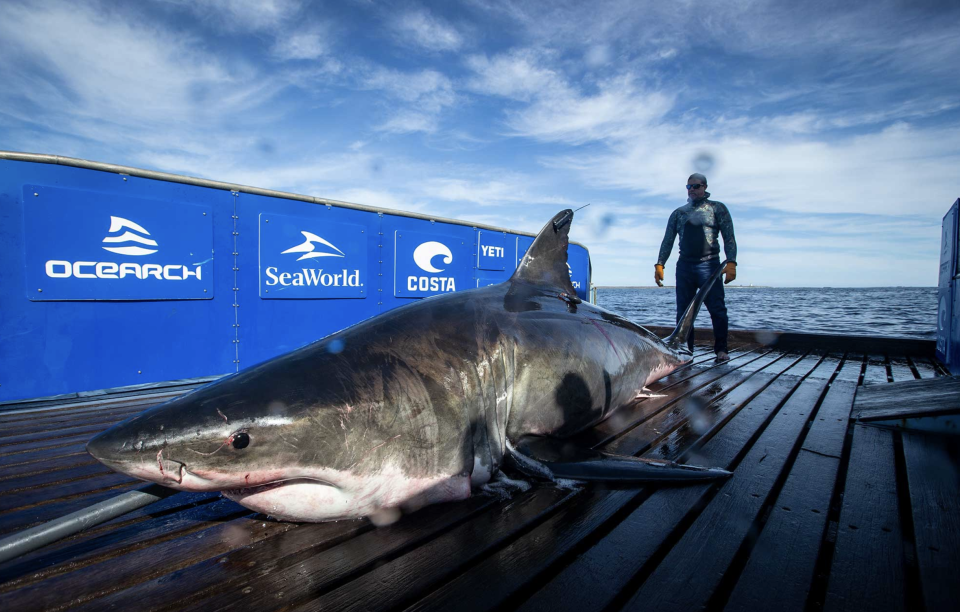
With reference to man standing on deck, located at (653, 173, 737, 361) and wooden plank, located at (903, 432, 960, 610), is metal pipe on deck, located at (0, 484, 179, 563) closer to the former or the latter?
wooden plank, located at (903, 432, 960, 610)

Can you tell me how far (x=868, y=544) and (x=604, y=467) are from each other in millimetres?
987

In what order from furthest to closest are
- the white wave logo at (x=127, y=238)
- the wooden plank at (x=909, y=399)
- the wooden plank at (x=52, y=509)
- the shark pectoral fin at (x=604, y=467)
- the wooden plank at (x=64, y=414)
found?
the white wave logo at (x=127, y=238) < the wooden plank at (x=64, y=414) < the wooden plank at (x=909, y=399) < the shark pectoral fin at (x=604, y=467) < the wooden plank at (x=52, y=509)

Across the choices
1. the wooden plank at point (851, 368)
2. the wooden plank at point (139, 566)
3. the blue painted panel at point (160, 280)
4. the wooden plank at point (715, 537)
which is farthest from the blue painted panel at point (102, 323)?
the wooden plank at point (851, 368)

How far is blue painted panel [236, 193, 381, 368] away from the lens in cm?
549

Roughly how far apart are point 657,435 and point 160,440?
267 centimetres

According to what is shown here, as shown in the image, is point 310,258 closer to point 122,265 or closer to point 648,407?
point 122,265

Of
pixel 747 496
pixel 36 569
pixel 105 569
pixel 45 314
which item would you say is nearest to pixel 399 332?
pixel 105 569

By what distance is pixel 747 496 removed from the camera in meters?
2.10

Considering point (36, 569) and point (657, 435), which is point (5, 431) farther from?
point (657, 435)

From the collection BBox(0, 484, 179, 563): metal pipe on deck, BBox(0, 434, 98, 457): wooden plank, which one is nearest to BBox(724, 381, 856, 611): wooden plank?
BBox(0, 484, 179, 563): metal pipe on deck

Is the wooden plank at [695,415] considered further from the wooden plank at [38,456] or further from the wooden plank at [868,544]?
the wooden plank at [38,456]

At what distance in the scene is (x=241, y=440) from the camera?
1.59 metres

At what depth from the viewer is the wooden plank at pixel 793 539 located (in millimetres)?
1416

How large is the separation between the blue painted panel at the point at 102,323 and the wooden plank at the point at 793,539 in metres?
5.33
